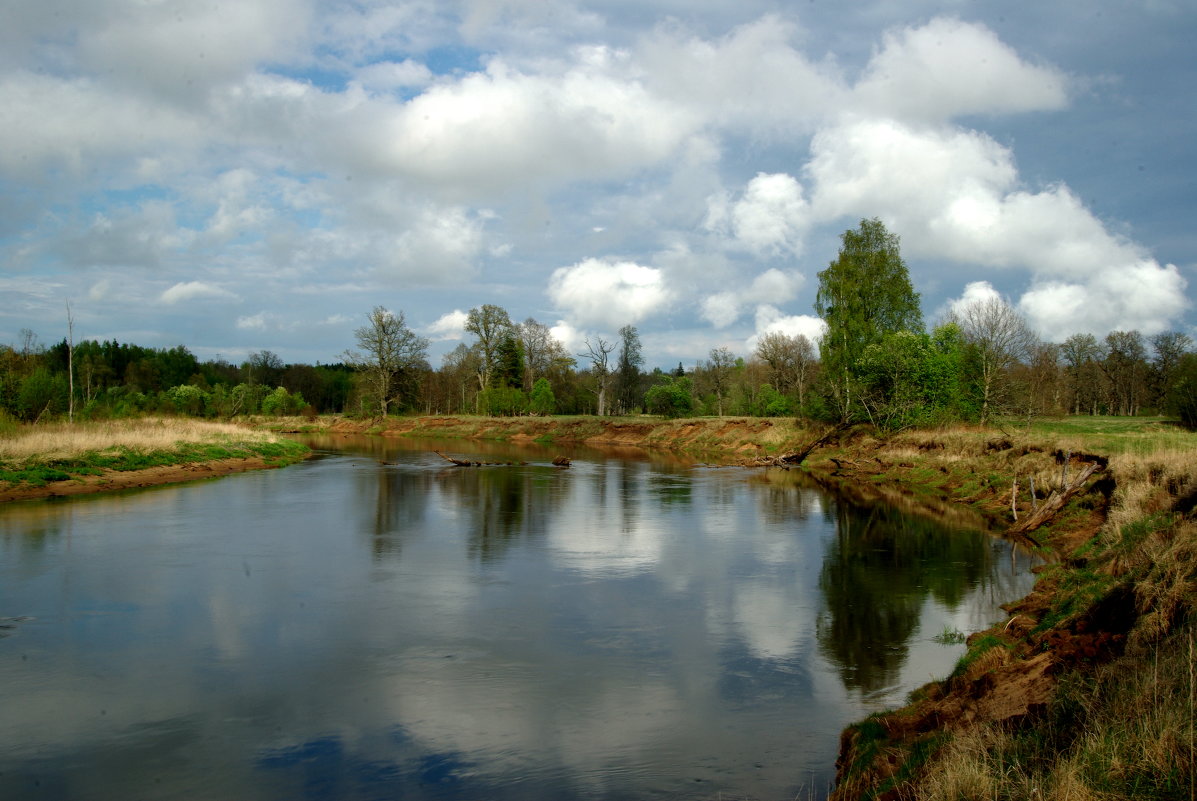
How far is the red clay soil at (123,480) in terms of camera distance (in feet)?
80.7

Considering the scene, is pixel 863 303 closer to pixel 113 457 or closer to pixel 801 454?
pixel 801 454

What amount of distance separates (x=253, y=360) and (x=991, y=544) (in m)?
132

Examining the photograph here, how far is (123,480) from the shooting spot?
28875mm

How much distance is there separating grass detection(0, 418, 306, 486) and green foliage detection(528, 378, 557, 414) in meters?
41.9

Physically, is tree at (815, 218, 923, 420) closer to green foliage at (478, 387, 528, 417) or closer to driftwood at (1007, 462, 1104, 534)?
driftwood at (1007, 462, 1104, 534)

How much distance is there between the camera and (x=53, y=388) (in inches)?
1569

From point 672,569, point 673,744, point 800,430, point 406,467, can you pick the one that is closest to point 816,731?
point 673,744

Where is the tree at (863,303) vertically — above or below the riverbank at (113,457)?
above

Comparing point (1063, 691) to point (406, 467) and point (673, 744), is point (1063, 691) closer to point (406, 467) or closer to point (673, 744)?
point (673, 744)

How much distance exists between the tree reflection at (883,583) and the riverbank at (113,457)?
25946 millimetres

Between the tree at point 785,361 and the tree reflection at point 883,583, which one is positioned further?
the tree at point 785,361

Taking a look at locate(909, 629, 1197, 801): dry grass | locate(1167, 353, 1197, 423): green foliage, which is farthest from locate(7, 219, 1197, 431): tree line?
locate(909, 629, 1197, 801): dry grass

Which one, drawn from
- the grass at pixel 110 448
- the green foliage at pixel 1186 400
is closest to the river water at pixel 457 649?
the grass at pixel 110 448

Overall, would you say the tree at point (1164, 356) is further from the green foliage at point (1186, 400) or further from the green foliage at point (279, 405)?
the green foliage at point (279, 405)
